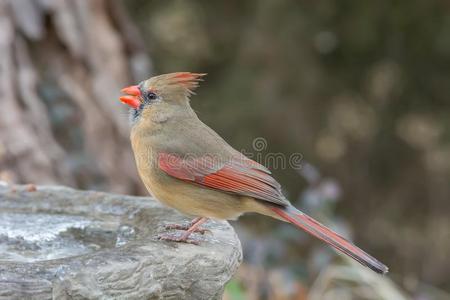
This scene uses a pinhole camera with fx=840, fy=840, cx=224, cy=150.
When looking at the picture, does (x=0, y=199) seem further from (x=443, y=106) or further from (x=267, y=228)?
(x=443, y=106)

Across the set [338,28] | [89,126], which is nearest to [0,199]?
[89,126]

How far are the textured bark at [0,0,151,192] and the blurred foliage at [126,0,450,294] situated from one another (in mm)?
1432

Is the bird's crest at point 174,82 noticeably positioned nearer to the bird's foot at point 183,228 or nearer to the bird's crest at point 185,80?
the bird's crest at point 185,80

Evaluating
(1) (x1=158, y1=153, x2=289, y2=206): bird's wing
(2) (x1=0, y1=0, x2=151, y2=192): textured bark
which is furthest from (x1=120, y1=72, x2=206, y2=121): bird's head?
(2) (x1=0, y1=0, x2=151, y2=192): textured bark

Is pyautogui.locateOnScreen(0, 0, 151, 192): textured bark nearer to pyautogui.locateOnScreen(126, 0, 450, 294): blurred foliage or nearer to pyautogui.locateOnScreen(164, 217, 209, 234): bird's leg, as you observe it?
pyautogui.locateOnScreen(126, 0, 450, 294): blurred foliage

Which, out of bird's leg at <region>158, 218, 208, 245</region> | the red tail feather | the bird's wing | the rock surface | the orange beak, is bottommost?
the rock surface

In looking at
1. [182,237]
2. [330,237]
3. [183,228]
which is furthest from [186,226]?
[330,237]

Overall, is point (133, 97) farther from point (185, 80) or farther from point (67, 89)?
point (67, 89)

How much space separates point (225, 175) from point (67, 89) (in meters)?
2.55

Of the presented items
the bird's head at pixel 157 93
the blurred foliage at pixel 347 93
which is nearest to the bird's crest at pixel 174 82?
the bird's head at pixel 157 93

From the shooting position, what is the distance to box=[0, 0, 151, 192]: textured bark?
5363mm

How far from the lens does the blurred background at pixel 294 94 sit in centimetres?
580

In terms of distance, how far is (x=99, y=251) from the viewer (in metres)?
2.88

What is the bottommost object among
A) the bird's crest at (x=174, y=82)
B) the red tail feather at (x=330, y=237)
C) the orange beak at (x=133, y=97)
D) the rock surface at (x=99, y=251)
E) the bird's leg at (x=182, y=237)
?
the rock surface at (x=99, y=251)
